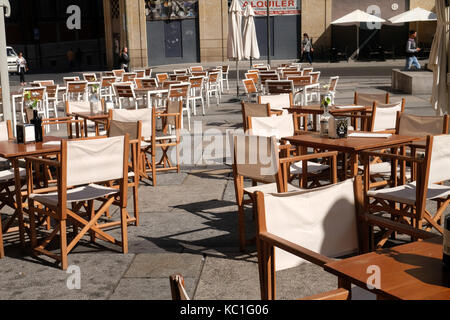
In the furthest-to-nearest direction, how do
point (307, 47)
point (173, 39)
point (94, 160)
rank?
1. point (173, 39)
2. point (307, 47)
3. point (94, 160)

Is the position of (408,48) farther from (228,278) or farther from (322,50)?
(228,278)

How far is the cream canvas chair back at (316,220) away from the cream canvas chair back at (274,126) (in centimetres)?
339

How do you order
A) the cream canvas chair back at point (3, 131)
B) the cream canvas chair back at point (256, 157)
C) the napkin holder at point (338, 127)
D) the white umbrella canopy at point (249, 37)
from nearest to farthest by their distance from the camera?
the cream canvas chair back at point (256, 157), the napkin holder at point (338, 127), the cream canvas chair back at point (3, 131), the white umbrella canopy at point (249, 37)

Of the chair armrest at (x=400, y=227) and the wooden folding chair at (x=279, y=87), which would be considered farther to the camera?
the wooden folding chair at (x=279, y=87)

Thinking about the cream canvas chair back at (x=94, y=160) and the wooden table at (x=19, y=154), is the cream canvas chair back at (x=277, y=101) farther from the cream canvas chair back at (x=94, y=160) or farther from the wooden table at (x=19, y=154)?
the cream canvas chair back at (x=94, y=160)

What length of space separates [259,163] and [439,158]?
1.39m

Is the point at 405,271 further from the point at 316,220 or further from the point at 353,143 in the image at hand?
the point at 353,143

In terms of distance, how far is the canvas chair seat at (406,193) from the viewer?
487 cm

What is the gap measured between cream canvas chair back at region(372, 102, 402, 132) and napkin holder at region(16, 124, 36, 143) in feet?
12.7

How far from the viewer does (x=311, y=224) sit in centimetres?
332

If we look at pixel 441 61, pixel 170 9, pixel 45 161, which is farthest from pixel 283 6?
pixel 45 161

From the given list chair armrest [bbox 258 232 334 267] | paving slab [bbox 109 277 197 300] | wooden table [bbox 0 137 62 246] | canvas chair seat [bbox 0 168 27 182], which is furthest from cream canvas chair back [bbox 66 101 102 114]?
chair armrest [bbox 258 232 334 267]

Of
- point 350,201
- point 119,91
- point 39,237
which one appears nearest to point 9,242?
point 39,237

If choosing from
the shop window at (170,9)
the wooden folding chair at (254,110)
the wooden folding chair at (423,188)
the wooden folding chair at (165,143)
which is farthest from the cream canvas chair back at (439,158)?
the shop window at (170,9)
